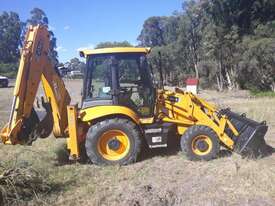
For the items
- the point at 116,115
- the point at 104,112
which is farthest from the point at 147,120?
the point at 104,112

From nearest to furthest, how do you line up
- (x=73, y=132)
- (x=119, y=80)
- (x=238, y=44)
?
(x=73, y=132) < (x=119, y=80) < (x=238, y=44)

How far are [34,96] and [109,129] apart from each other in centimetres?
155

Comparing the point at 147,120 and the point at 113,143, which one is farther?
the point at 147,120

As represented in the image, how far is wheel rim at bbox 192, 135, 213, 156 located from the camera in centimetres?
908

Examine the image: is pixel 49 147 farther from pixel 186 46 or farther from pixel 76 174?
pixel 186 46

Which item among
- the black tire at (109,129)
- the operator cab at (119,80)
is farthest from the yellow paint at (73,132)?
the operator cab at (119,80)

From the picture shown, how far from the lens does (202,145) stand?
9086 millimetres

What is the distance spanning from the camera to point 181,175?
8047 mm

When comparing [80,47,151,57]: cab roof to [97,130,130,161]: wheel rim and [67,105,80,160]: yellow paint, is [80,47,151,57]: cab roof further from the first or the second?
[97,130,130,161]: wheel rim

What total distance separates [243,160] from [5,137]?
174 inches

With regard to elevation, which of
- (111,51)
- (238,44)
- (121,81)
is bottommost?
(121,81)

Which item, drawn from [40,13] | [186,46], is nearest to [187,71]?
[186,46]

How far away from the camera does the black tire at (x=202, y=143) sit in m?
9.04

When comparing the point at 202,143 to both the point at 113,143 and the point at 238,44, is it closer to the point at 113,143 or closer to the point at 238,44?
the point at 113,143
